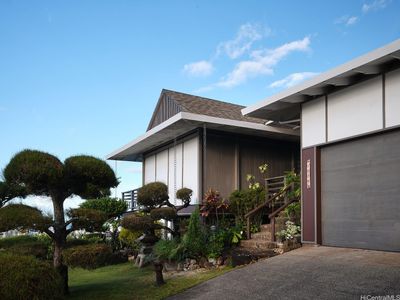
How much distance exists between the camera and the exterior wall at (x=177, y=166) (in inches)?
602

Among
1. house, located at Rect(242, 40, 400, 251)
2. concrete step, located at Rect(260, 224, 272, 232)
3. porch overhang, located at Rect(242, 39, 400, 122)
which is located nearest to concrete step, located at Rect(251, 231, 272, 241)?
concrete step, located at Rect(260, 224, 272, 232)

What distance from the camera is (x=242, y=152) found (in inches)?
626

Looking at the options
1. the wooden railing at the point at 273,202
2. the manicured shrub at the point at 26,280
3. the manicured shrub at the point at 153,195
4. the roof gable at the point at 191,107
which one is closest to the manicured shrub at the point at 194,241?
the wooden railing at the point at 273,202

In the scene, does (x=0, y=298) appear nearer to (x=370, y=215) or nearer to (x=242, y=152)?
(x=370, y=215)

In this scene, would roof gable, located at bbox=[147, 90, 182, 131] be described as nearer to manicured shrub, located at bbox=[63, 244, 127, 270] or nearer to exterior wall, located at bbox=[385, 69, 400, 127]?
exterior wall, located at bbox=[385, 69, 400, 127]

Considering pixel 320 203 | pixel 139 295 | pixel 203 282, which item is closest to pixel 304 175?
pixel 320 203

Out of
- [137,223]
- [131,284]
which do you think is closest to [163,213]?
[137,223]

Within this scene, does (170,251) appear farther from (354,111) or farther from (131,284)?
(354,111)

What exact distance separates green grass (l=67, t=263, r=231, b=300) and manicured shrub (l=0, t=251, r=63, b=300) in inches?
82.2

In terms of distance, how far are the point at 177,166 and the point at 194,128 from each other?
2265mm

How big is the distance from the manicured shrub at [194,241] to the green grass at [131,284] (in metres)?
0.75

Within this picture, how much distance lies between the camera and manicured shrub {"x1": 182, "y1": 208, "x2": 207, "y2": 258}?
11062 millimetres

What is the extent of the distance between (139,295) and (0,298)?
121 inches

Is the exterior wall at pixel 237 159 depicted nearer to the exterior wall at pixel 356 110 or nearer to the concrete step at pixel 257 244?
the concrete step at pixel 257 244
